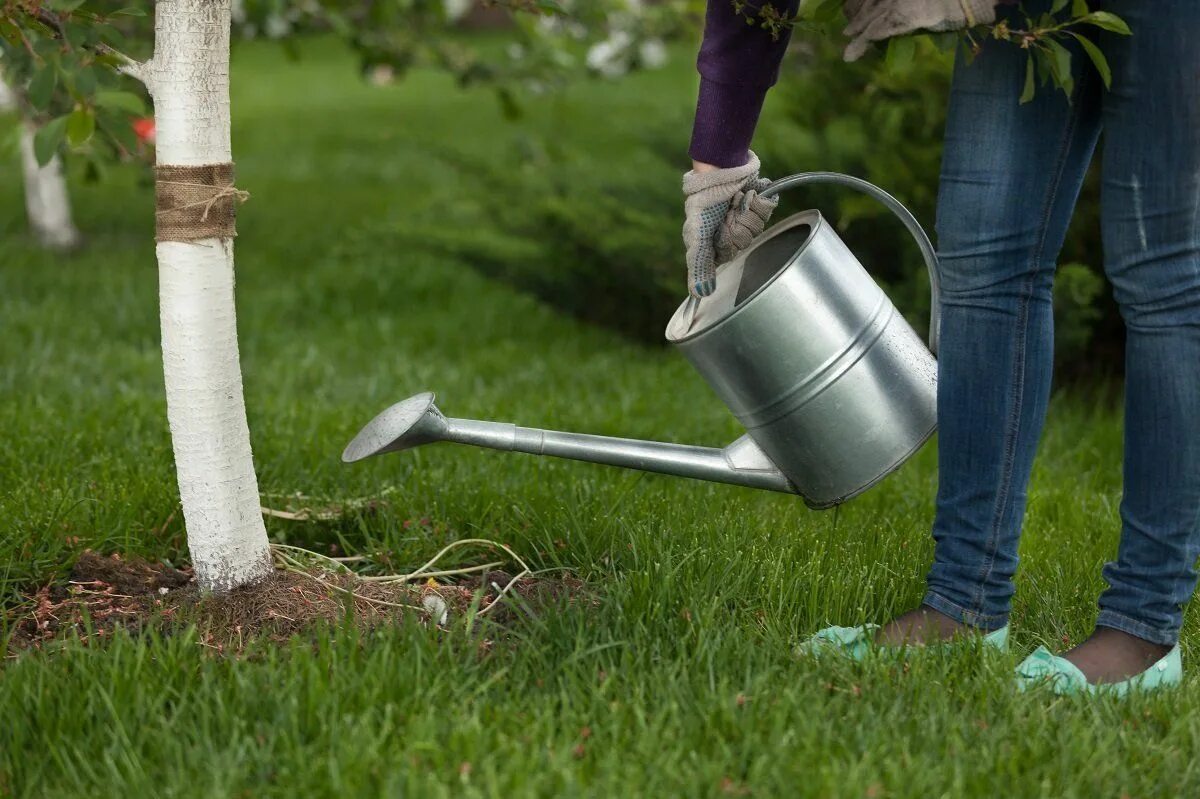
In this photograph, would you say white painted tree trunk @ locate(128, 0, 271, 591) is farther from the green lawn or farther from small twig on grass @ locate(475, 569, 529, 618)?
small twig on grass @ locate(475, 569, 529, 618)

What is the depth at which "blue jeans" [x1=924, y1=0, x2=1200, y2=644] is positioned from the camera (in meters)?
1.73

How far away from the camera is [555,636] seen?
1909 mm

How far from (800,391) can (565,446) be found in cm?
36

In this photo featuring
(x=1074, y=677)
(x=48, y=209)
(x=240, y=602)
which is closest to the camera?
(x=1074, y=677)

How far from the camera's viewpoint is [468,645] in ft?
6.11

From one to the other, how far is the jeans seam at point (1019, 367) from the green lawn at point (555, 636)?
0.52 ft

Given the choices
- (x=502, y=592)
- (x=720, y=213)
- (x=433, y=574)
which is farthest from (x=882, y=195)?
(x=433, y=574)

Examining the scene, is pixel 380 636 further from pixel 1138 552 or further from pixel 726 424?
pixel 726 424

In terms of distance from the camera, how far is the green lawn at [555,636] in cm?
157

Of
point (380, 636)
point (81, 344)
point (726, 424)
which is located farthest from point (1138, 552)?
point (81, 344)

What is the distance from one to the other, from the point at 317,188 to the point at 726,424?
190 inches

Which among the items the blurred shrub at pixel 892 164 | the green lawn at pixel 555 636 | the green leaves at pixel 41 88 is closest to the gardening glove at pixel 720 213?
the green lawn at pixel 555 636

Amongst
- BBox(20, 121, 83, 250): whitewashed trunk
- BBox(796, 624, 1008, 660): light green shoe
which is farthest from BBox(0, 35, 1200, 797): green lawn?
BBox(20, 121, 83, 250): whitewashed trunk

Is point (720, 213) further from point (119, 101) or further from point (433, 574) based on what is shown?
point (119, 101)
